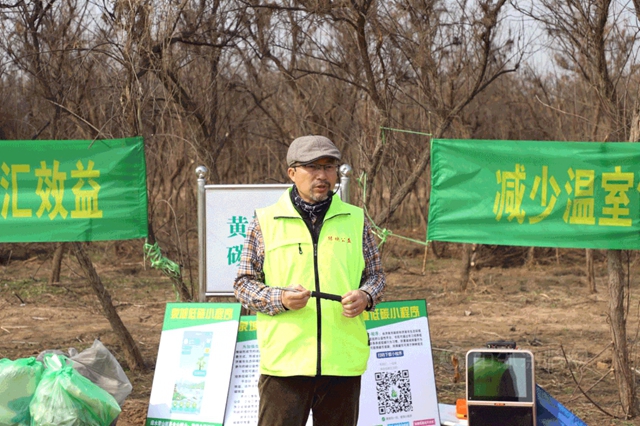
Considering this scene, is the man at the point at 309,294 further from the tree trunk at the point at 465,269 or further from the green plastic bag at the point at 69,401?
the tree trunk at the point at 465,269

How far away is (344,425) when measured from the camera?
339 cm

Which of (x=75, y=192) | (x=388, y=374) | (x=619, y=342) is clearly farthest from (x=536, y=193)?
(x=75, y=192)

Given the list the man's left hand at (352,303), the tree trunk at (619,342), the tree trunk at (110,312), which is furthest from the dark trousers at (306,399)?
the tree trunk at (110,312)

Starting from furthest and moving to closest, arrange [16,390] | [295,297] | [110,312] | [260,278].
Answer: [110,312] < [16,390] < [260,278] < [295,297]

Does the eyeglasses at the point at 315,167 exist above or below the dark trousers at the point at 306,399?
above

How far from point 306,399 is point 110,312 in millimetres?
3673

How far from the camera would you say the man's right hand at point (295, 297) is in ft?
10.5

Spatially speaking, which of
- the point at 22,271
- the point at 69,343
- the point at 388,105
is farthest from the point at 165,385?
the point at 22,271

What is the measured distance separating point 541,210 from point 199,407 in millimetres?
2625

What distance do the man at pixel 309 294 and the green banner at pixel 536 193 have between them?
96.2 inches

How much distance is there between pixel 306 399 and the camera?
11.1 feet

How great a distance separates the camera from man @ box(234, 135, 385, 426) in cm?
329

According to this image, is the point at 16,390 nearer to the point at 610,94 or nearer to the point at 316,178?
the point at 316,178

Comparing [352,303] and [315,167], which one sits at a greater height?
[315,167]
